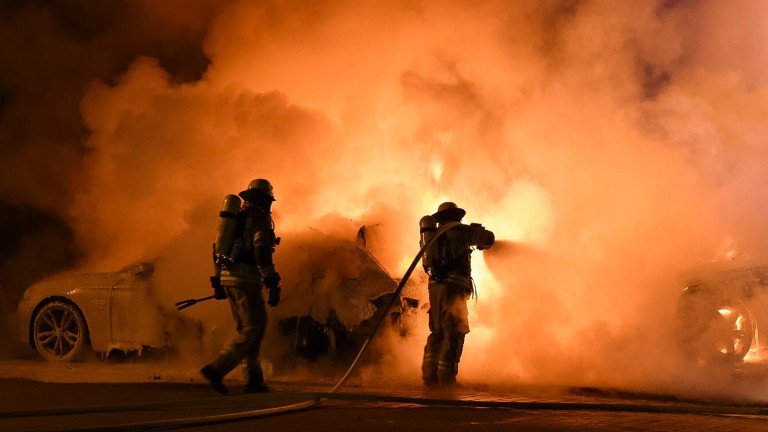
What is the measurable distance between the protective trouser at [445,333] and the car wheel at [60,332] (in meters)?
3.95

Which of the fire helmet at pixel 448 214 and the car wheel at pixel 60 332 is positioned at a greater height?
the fire helmet at pixel 448 214

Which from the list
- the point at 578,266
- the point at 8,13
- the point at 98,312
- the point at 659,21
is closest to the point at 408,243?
the point at 578,266

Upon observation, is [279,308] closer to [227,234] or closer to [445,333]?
[445,333]

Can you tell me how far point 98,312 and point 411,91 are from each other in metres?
5.25

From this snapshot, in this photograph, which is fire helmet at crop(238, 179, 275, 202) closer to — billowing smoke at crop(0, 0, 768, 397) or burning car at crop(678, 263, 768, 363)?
billowing smoke at crop(0, 0, 768, 397)

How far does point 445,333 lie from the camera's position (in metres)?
7.51

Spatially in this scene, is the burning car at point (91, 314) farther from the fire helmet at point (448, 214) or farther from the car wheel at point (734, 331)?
the car wheel at point (734, 331)

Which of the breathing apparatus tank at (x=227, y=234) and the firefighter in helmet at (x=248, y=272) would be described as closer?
the firefighter in helmet at (x=248, y=272)

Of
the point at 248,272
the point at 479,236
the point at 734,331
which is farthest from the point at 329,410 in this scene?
the point at 734,331

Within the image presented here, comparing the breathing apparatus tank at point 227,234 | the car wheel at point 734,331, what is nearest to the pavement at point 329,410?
the car wheel at point 734,331

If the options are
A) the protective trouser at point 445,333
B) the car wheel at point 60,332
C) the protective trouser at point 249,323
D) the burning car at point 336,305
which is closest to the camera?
the protective trouser at point 249,323

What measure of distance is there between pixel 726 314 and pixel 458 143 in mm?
4339

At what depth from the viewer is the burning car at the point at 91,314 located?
8.77 m

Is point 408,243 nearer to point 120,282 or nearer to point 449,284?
point 449,284
